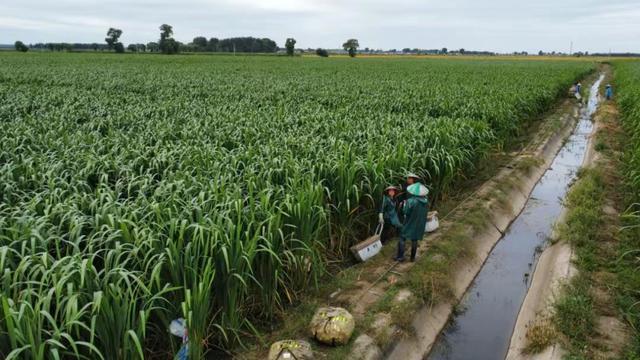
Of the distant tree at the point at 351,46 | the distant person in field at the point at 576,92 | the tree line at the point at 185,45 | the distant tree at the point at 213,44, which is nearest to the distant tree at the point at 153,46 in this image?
the tree line at the point at 185,45

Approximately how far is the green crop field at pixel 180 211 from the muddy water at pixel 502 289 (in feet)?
Result: 5.65

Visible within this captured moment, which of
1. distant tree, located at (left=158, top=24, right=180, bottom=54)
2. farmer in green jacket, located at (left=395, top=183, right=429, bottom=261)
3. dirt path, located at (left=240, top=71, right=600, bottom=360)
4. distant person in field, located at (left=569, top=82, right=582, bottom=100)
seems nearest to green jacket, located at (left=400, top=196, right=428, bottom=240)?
farmer in green jacket, located at (left=395, top=183, right=429, bottom=261)

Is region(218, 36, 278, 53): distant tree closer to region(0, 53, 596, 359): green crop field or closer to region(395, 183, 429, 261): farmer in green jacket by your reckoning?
region(0, 53, 596, 359): green crop field

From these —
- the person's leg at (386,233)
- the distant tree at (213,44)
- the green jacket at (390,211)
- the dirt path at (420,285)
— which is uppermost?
the distant tree at (213,44)

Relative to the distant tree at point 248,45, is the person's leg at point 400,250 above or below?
below

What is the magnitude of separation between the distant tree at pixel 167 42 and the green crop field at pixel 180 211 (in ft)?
267

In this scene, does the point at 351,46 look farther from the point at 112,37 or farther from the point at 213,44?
the point at 112,37

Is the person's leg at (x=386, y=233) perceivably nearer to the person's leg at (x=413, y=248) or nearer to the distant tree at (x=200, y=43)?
the person's leg at (x=413, y=248)

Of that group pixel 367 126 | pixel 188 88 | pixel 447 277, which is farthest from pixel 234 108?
pixel 447 277

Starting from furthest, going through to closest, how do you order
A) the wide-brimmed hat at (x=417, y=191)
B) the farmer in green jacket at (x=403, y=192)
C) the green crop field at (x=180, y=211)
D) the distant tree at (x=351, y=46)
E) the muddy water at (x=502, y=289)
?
the distant tree at (x=351, y=46) < the farmer in green jacket at (x=403, y=192) < the wide-brimmed hat at (x=417, y=191) < the muddy water at (x=502, y=289) < the green crop field at (x=180, y=211)

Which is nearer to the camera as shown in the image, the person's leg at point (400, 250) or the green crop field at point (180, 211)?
the green crop field at point (180, 211)

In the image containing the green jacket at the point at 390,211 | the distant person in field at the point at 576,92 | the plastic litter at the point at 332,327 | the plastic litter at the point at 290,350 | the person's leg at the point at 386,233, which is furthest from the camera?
the distant person in field at the point at 576,92

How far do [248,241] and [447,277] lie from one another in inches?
131

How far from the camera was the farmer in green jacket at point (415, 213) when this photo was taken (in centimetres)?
618
